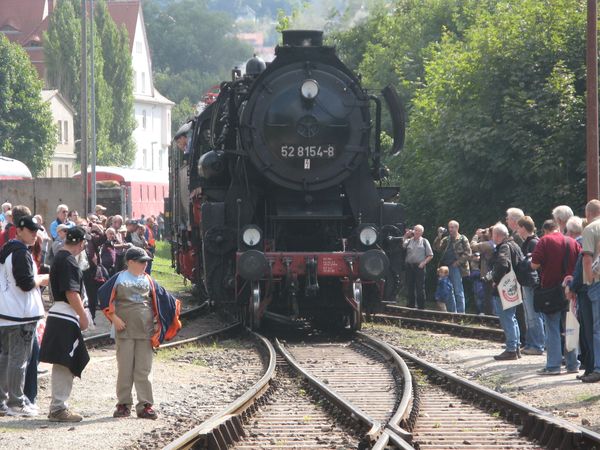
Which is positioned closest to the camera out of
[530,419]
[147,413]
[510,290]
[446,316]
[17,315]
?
[530,419]

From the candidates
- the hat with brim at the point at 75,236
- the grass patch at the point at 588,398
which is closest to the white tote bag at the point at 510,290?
the grass patch at the point at 588,398

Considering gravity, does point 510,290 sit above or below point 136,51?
below

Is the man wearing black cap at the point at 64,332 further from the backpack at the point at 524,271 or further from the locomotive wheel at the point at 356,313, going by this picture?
the locomotive wheel at the point at 356,313

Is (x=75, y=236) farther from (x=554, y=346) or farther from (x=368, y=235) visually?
(x=368, y=235)

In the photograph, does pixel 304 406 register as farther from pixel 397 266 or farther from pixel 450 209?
pixel 450 209

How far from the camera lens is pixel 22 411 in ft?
35.2

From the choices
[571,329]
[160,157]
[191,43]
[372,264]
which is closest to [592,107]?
[372,264]

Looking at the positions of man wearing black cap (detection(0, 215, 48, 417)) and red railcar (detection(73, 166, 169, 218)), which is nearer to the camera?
man wearing black cap (detection(0, 215, 48, 417))

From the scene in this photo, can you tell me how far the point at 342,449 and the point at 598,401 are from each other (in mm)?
3306

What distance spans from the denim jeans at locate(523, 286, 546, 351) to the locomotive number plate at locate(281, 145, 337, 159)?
12.3 feet

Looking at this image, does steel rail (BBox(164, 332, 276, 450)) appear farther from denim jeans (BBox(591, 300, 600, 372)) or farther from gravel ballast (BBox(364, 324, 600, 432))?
denim jeans (BBox(591, 300, 600, 372))

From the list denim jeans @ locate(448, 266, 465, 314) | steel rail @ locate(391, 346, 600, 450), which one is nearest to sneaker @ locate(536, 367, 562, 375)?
steel rail @ locate(391, 346, 600, 450)

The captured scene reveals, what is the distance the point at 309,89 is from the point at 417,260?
21.3 feet

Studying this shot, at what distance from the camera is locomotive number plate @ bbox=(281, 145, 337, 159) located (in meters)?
17.2
